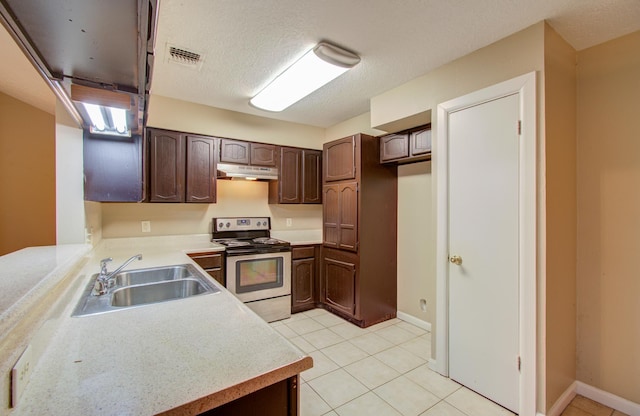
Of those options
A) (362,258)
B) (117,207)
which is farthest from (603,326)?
(117,207)

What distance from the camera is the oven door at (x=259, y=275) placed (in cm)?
311

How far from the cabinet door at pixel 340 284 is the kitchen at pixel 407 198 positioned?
623 mm

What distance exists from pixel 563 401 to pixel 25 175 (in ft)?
17.6

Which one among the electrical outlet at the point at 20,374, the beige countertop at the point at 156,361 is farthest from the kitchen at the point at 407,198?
the electrical outlet at the point at 20,374

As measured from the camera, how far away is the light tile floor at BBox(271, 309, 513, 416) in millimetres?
1914

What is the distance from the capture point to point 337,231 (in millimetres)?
3461

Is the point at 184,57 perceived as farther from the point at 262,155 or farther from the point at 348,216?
the point at 348,216

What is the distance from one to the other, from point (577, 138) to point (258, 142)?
3087mm

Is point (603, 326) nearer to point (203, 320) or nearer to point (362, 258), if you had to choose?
point (362, 258)

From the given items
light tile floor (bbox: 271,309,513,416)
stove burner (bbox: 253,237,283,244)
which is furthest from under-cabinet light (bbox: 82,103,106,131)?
light tile floor (bbox: 271,309,513,416)

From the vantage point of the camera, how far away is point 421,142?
2.77 metres

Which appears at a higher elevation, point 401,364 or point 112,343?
point 112,343

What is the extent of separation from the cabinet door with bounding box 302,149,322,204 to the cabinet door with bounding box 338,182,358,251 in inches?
24.3

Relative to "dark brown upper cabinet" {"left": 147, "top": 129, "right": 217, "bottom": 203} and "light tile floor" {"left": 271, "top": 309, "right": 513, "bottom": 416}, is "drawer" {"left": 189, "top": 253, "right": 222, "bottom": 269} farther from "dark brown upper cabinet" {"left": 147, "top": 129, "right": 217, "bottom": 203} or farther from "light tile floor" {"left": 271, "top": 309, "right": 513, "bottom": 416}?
"light tile floor" {"left": 271, "top": 309, "right": 513, "bottom": 416}
